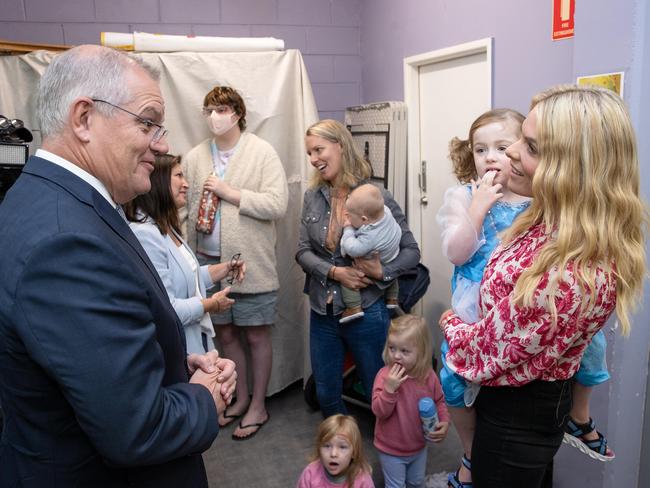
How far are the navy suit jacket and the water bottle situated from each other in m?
1.28

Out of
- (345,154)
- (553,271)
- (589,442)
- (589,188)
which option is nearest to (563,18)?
(345,154)

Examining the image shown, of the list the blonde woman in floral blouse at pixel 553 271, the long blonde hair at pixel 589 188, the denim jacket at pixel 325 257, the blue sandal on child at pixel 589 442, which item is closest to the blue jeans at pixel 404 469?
the denim jacket at pixel 325 257

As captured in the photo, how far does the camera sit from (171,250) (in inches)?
79.3

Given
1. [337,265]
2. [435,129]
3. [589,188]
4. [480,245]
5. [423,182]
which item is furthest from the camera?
[423,182]

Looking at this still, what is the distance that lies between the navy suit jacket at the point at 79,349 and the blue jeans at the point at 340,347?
58.0 inches

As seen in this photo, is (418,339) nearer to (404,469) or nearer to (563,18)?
(404,469)

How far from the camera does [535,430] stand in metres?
1.32

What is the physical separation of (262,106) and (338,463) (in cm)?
195

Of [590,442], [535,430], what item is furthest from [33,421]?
[590,442]

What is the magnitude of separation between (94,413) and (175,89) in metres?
2.45

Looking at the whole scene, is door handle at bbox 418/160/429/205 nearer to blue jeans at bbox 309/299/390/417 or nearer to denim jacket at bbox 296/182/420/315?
denim jacket at bbox 296/182/420/315

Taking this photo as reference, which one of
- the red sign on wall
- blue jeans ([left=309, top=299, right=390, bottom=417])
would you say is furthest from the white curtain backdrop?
the red sign on wall

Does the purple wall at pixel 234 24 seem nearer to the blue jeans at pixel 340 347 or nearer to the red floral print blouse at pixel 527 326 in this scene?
the blue jeans at pixel 340 347

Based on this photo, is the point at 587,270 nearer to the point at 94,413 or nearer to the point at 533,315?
the point at 533,315
